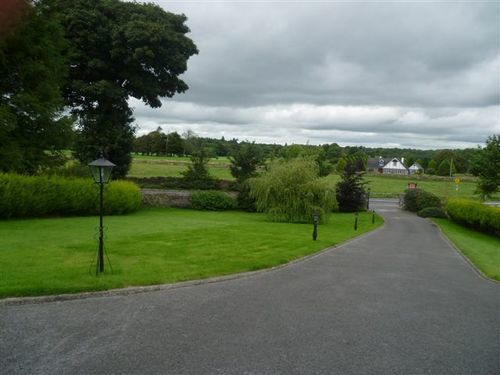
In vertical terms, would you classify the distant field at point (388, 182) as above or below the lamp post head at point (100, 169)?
below

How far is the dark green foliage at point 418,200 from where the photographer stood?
4368cm

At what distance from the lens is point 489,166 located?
35.5 metres

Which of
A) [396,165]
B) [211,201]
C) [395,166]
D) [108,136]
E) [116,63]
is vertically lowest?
[211,201]

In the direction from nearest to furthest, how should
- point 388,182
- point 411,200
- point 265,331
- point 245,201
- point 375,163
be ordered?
point 265,331 < point 245,201 < point 411,200 < point 388,182 < point 375,163

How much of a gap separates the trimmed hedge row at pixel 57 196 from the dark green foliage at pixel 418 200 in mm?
30792

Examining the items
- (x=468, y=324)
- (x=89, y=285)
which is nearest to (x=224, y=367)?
(x=89, y=285)

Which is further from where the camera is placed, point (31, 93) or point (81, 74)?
point (81, 74)

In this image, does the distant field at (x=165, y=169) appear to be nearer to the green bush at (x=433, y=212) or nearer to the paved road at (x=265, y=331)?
the green bush at (x=433, y=212)

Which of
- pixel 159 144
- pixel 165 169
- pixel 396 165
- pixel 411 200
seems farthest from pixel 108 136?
pixel 396 165

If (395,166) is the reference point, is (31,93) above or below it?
above

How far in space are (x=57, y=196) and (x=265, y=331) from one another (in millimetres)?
18240

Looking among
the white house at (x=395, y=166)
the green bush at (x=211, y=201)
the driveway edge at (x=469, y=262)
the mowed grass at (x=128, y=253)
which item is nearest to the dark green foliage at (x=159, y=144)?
the green bush at (x=211, y=201)

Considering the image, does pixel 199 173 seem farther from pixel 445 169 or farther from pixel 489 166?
pixel 445 169

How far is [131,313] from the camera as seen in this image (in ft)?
23.8
